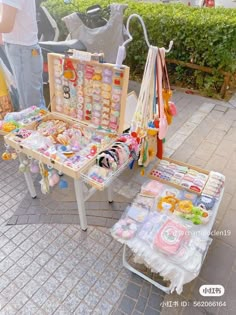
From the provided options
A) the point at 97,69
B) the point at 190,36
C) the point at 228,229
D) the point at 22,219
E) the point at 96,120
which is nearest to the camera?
the point at 97,69

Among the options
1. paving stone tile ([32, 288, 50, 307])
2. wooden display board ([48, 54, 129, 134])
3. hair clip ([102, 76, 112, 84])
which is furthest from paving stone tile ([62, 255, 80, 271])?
hair clip ([102, 76, 112, 84])

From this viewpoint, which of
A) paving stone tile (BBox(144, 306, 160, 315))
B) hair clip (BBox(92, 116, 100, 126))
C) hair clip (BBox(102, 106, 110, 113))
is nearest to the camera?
paving stone tile (BBox(144, 306, 160, 315))

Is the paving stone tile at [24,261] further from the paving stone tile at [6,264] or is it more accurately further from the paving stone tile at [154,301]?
the paving stone tile at [154,301]

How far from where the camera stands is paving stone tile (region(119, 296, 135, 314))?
1.80m

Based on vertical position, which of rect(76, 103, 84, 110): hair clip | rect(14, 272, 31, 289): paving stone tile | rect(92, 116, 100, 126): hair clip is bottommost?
rect(14, 272, 31, 289): paving stone tile

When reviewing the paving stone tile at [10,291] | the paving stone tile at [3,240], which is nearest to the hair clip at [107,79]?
the paving stone tile at [3,240]

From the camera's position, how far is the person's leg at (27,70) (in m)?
2.82

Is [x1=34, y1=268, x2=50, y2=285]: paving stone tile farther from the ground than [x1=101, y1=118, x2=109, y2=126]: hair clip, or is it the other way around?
[x1=101, y1=118, x2=109, y2=126]: hair clip

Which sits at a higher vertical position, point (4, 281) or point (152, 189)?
point (152, 189)

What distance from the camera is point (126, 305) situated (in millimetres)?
1830

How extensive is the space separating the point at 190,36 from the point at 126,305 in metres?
4.00

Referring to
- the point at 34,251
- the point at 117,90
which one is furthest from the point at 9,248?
the point at 117,90

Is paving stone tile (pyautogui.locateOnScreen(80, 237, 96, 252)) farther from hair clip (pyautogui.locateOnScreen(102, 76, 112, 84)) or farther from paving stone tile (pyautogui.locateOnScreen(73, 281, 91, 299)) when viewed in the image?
hair clip (pyautogui.locateOnScreen(102, 76, 112, 84))

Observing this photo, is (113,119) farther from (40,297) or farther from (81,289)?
(40,297)
